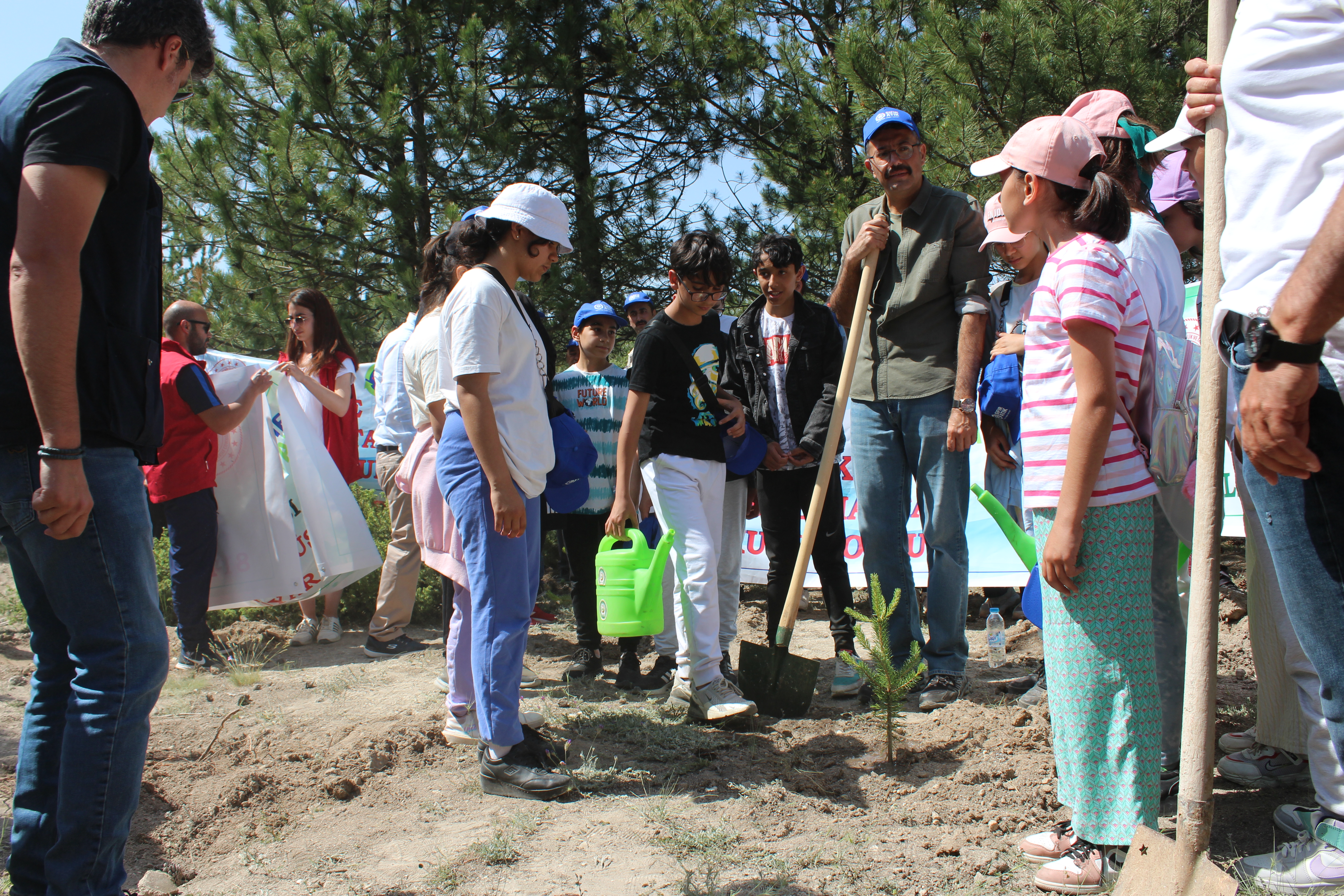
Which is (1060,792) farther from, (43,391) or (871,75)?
(871,75)

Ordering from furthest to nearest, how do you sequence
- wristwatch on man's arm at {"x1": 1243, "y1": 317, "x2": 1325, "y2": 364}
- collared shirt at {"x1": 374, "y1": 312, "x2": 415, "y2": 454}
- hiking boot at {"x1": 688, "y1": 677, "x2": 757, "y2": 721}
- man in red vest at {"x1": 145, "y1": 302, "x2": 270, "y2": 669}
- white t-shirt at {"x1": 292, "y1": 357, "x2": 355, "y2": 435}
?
white t-shirt at {"x1": 292, "y1": 357, "x2": 355, "y2": 435}, collared shirt at {"x1": 374, "y1": 312, "x2": 415, "y2": 454}, man in red vest at {"x1": 145, "y1": 302, "x2": 270, "y2": 669}, hiking boot at {"x1": 688, "y1": 677, "x2": 757, "y2": 721}, wristwatch on man's arm at {"x1": 1243, "y1": 317, "x2": 1325, "y2": 364}

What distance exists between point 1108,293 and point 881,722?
6.36 ft

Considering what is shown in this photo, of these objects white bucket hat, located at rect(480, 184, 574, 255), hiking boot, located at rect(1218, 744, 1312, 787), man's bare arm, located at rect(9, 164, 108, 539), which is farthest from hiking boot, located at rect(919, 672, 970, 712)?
man's bare arm, located at rect(9, 164, 108, 539)

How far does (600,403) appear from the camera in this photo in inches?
186

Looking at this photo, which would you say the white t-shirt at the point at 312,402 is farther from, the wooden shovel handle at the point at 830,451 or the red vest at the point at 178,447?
the wooden shovel handle at the point at 830,451

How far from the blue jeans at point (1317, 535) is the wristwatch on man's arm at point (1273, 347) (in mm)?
67

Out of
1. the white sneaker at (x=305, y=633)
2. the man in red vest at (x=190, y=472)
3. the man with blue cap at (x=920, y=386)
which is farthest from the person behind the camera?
the white sneaker at (x=305, y=633)

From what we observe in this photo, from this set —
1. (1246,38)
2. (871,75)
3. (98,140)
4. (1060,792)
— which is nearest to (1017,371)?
(1060,792)

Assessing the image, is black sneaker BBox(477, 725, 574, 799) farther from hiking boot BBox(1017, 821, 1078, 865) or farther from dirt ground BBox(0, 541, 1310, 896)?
hiking boot BBox(1017, 821, 1078, 865)

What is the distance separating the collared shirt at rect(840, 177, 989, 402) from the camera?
3.69 meters

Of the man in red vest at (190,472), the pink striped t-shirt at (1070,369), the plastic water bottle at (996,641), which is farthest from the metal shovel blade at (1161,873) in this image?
the man in red vest at (190,472)

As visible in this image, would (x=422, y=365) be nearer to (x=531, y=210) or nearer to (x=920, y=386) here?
(x=531, y=210)

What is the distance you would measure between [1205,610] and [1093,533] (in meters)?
0.31

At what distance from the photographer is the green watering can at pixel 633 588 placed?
352 cm
